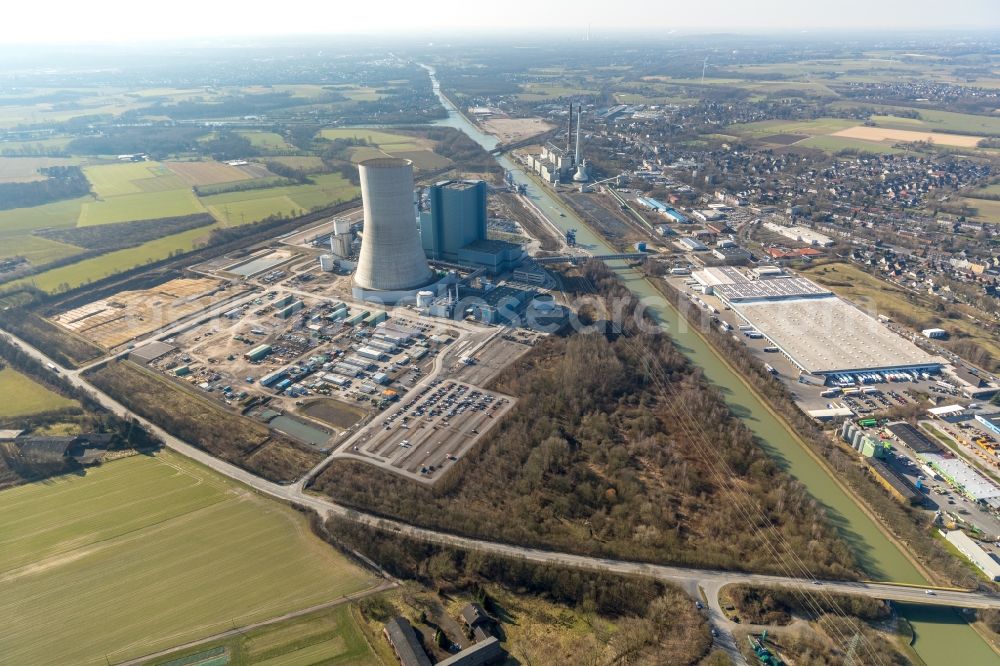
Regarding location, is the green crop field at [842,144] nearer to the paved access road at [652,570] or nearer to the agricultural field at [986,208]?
the agricultural field at [986,208]

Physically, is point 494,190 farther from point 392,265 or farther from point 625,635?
point 625,635

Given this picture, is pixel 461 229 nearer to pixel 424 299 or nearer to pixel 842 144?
pixel 424 299

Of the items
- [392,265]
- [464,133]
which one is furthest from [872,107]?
[392,265]

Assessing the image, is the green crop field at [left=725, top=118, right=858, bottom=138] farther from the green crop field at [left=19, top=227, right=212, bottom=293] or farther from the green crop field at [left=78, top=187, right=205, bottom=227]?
the green crop field at [left=19, top=227, right=212, bottom=293]

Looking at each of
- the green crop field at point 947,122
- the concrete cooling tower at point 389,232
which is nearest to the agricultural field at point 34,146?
the concrete cooling tower at point 389,232

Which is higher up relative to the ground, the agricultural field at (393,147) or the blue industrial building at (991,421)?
the agricultural field at (393,147)

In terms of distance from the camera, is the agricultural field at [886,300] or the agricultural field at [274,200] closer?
the agricultural field at [886,300]

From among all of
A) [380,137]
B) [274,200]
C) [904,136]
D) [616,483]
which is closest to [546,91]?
[380,137]
